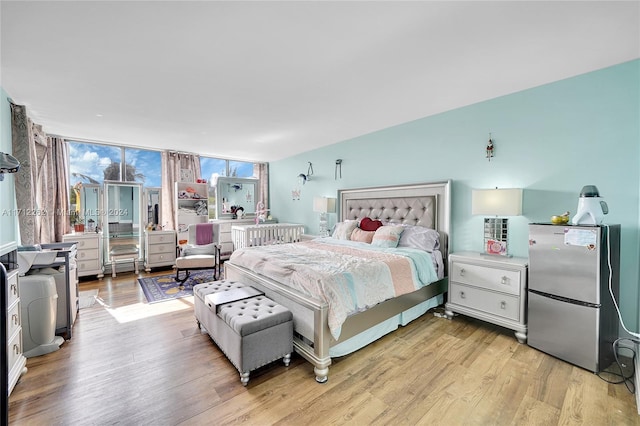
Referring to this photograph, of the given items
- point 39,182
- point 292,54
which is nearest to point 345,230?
point 292,54

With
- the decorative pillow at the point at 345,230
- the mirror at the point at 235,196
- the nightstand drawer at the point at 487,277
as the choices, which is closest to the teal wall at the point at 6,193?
the mirror at the point at 235,196

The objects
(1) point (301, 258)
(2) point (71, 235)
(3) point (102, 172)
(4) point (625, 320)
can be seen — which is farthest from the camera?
(3) point (102, 172)

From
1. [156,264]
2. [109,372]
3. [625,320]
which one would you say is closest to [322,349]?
[109,372]

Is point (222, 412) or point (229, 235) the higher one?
point (229, 235)

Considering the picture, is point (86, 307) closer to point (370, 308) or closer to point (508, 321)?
point (370, 308)

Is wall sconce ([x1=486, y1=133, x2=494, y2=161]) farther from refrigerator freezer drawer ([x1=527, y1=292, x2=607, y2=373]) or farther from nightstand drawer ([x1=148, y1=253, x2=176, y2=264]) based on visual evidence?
nightstand drawer ([x1=148, y1=253, x2=176, y2=264])

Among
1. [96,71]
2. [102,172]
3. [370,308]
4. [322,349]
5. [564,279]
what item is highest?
[96,71]

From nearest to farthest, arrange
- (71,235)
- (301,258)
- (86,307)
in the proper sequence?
(301,258), (86,307), (71,235)

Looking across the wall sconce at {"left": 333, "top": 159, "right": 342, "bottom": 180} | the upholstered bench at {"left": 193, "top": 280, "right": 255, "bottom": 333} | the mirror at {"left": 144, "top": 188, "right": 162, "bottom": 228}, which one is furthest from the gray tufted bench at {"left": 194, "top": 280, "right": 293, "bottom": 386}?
the mirror at {"left": 144, "top": 188, "right": 162, "bottom": 228}

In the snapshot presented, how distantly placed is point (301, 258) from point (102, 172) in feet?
16.1

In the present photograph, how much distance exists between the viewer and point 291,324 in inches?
87.5

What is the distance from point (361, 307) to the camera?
2295 millimetres

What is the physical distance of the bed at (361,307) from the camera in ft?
6.89

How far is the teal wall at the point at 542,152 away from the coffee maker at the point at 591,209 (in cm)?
37
